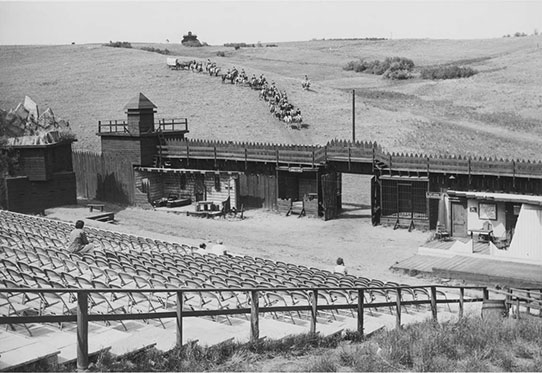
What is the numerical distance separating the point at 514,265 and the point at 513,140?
3236 centimetres

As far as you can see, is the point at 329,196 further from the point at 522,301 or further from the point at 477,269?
the point at 522,301

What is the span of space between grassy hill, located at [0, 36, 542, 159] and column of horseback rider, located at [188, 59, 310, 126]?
2.56 ft

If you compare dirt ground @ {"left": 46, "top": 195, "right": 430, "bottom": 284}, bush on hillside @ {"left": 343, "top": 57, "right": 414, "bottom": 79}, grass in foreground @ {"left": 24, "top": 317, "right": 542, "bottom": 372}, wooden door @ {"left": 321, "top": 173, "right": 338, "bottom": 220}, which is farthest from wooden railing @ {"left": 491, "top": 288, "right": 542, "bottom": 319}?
bush on hillside @ {"left": 343, "top": 57, "right": 414, "bottom": 79}

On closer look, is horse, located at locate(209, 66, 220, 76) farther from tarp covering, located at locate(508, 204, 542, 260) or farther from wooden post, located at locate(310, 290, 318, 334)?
wooden post, located at locate(310, 290, 318, 334)

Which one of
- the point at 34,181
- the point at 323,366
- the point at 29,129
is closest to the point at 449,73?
the point at 29,129

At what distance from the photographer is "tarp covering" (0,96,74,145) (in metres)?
38.8

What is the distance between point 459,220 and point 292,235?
24.6ft

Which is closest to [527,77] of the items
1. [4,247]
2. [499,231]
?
[499,231]

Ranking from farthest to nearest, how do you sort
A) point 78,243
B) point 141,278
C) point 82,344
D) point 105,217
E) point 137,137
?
point 137,137 → point 105,217 → point 78,243 → point 141,278 → point 82,344

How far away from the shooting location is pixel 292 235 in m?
35.1

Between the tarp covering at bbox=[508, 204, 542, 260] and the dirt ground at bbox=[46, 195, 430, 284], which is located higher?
the tarp covering at bbox=[508, 204, 542, 260]

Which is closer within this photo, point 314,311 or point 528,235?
point 314,311

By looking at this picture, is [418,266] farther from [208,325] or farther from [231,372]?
[231,372]

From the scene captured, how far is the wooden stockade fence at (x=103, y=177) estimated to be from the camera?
143 feet
